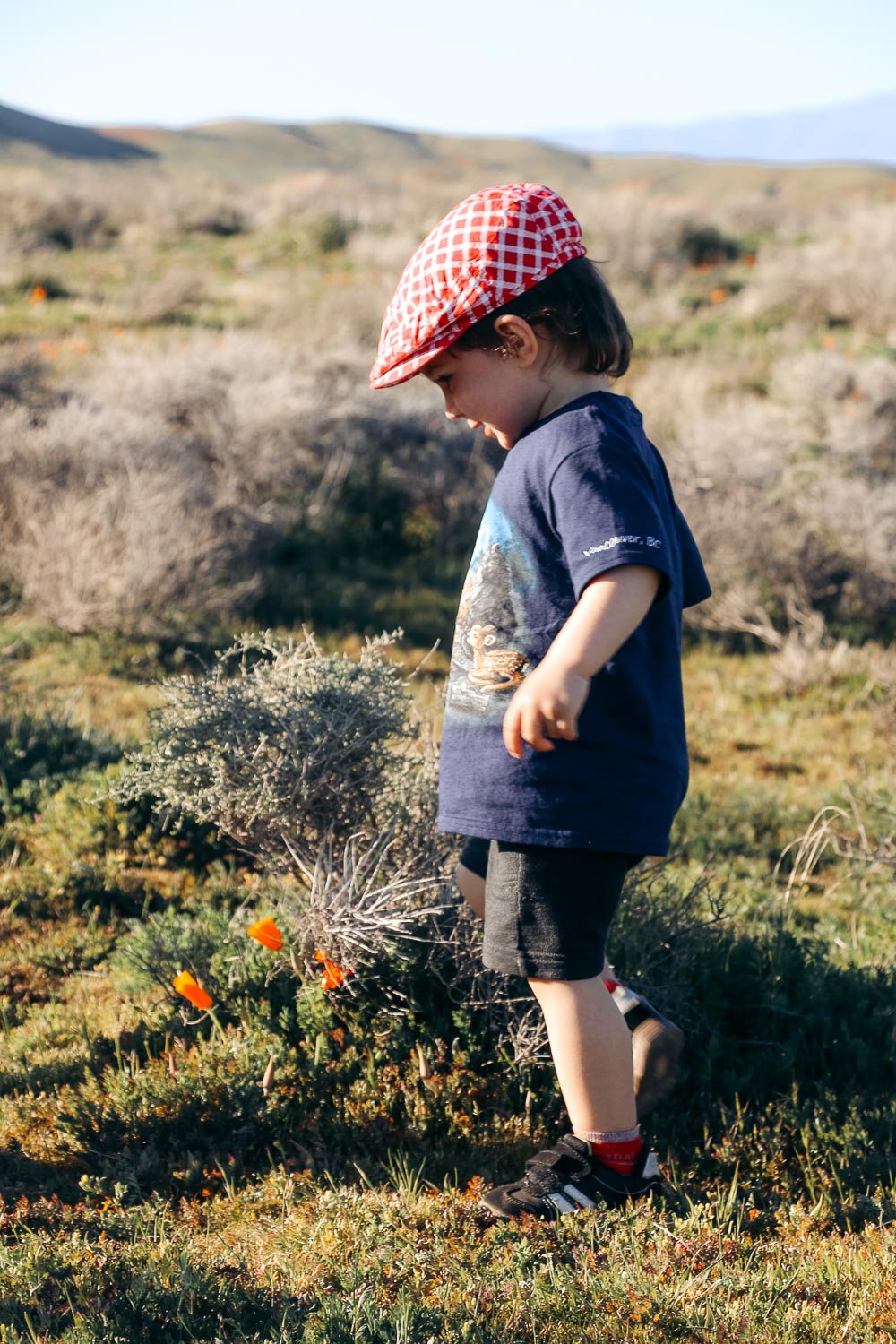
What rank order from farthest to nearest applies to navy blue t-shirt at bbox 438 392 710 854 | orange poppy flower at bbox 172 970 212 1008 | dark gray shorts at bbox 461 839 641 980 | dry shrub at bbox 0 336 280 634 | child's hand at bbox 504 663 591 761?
1. dry shrub at bbox 0 336 280 634
2. orange poppy flower at bbox 172 970 212 1008
3. dark gray shorts at bbox 461 839 641 980
4. navy blue t-shirt at bbox 438 392 710 854
5. child's hand at bbox 504 663 591 761

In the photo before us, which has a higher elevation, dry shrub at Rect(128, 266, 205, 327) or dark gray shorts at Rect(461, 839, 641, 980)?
dry shrub at Rect(128, 266, 205, 327)

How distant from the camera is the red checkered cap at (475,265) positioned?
7.14 feet

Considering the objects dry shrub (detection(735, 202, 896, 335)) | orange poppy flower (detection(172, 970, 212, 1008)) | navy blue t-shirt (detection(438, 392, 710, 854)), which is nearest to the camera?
navy blue t-shirt (detection(438, 392, 710, 854))

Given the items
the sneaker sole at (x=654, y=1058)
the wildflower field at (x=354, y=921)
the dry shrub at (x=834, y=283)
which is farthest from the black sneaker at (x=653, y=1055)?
the dry shrub at (x=834, y=283)

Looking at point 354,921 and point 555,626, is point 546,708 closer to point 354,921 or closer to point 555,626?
point 555,626

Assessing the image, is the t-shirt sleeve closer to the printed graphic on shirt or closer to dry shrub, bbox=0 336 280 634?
the printed graphic on shirt

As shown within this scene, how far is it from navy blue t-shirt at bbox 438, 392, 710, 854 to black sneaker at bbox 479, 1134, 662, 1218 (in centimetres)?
70

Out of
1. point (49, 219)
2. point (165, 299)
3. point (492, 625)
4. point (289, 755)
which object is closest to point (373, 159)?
point (49, 219)

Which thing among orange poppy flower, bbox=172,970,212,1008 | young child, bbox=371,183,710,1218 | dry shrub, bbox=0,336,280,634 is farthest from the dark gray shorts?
dry shrub, bbox=0,336,280,634

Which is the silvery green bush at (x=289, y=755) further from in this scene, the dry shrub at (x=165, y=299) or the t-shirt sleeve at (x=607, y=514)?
the dry shrub at (x=165, y=299)

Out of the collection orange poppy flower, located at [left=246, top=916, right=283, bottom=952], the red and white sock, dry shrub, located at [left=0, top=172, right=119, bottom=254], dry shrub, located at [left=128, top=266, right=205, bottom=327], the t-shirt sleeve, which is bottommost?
the red and white sock

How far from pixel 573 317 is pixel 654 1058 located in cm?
163

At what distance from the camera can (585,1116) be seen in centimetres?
232

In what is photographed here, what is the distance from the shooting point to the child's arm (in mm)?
1979
